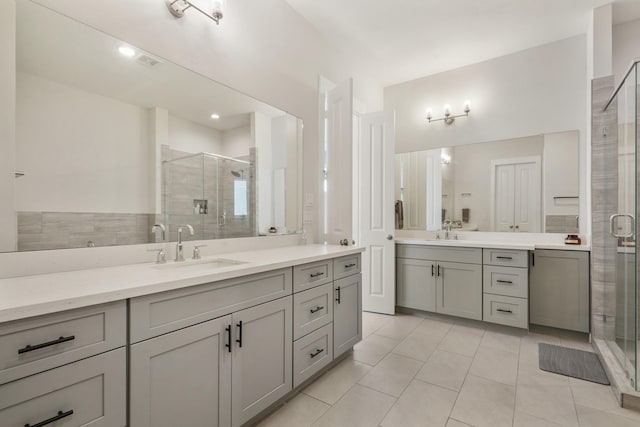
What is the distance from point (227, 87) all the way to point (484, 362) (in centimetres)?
280

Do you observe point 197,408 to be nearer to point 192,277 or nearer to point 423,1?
point 192,277

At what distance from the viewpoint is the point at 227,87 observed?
217cm

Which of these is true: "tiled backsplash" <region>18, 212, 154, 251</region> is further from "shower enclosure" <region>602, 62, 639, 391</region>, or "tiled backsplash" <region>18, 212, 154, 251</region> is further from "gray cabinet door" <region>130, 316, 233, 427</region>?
"shower enclosure" <region>602, 62, 639, 391</region>

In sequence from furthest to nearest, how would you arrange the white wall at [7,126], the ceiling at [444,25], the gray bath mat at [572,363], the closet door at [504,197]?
1. the closet door at [504,197]
2. the ceiling at [444,25]
3. the gray bath mat at [572,363]
4. the white wall at [7,126]

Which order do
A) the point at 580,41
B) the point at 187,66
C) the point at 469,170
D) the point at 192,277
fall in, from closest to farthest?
the point at 192,277 < the point at 187,66 < the point at 580,41 < the point at 469,170

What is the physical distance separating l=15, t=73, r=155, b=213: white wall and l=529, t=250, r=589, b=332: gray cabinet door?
11.0ft

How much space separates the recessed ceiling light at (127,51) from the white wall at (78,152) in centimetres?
26

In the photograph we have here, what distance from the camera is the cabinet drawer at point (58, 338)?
88 cm

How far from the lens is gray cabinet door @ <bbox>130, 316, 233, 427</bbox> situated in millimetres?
1137

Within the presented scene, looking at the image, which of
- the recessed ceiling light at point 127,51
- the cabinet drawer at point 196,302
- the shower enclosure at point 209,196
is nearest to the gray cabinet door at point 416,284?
the shower enclosure at point 209,196

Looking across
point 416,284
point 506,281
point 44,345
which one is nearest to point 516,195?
point 506,281

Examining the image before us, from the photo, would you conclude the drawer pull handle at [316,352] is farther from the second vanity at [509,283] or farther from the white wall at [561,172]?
the white wall at [561,172]

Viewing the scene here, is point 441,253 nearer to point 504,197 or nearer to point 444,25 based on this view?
point 504,197

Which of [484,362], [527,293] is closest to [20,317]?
[484,362]
